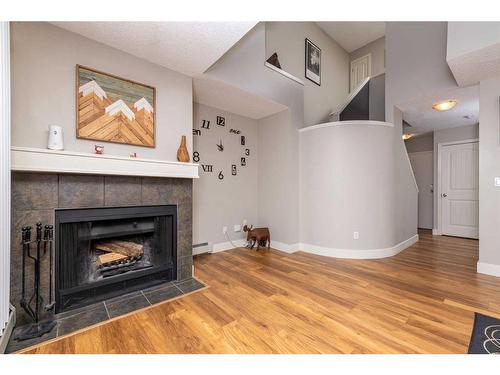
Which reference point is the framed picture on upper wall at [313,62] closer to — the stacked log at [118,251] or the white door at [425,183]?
the white door at [425,183]

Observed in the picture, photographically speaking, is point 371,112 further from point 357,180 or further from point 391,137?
point 357,180

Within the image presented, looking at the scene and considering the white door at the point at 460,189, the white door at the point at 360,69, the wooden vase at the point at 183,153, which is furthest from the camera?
the white door at the point at 360,69

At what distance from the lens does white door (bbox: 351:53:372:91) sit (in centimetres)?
511

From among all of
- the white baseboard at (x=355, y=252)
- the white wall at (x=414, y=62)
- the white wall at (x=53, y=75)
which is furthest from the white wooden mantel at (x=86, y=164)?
the white wall at (x=414, y=62)

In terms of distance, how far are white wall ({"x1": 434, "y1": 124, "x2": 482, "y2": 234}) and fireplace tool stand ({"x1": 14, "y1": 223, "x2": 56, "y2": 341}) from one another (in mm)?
6441

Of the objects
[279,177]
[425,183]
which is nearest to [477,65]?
[279,177]

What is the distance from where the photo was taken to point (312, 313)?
1.73 m

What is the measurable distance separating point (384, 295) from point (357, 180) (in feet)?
5.24

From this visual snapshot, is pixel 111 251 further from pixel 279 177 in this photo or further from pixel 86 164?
pixel 279 177

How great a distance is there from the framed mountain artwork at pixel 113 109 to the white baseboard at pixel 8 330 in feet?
4.47

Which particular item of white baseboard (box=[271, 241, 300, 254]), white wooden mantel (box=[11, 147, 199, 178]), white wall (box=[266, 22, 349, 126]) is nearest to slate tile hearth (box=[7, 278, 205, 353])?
white wooden mantel (box=[11, 147, 199, 178])

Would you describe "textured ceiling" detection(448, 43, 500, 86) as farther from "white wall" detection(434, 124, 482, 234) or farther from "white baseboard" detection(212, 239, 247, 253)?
"white baseboard" detection(212, 239, 247, 253)

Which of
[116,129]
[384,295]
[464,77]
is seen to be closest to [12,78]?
[116,129]

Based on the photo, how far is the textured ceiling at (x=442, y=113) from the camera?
3030mm
